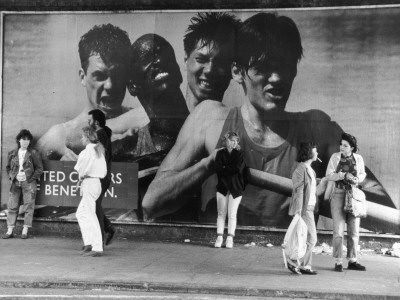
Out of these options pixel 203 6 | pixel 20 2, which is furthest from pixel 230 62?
pixel 20 2

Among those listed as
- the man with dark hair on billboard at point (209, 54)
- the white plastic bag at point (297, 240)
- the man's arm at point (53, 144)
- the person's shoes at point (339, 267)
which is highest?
the man with dark hair on billboard at point (209, 54)

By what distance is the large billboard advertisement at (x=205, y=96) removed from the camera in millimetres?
12789

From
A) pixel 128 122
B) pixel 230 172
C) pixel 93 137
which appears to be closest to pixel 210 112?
pixel 230 172

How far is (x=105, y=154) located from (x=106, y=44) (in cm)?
249

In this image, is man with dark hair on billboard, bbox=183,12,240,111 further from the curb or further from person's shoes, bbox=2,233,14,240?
the curb

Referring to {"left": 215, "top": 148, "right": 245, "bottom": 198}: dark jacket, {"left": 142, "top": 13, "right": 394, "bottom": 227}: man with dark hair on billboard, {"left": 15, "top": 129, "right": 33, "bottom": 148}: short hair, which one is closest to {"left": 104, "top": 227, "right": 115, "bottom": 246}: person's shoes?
{"left": 142, "top": 13, "right": 394, "bottom": 227}: man with dark hair on billboard

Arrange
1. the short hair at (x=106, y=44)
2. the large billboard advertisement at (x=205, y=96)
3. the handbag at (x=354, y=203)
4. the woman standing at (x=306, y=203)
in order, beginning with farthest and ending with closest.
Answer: the short hair at (x=106, y=44) → the large billboard advertisement at (x=205, y=96) → the handbag at (x=354, y=203) → the woman standing at (x=306, y=203)

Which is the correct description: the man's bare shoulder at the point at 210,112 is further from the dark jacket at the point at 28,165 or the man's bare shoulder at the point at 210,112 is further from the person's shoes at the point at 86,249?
the person's shoes at the point at 86,249

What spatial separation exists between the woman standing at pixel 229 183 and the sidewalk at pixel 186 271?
1.32 ft

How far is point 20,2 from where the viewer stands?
13906mm

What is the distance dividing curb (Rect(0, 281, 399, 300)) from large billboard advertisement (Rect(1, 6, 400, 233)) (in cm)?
394

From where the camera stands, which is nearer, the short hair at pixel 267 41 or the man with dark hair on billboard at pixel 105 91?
the short hair at pixel 267 41

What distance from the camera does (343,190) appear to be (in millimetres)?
10805

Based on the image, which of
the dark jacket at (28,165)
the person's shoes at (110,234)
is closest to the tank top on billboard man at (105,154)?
the person's shoes at (110,234)
